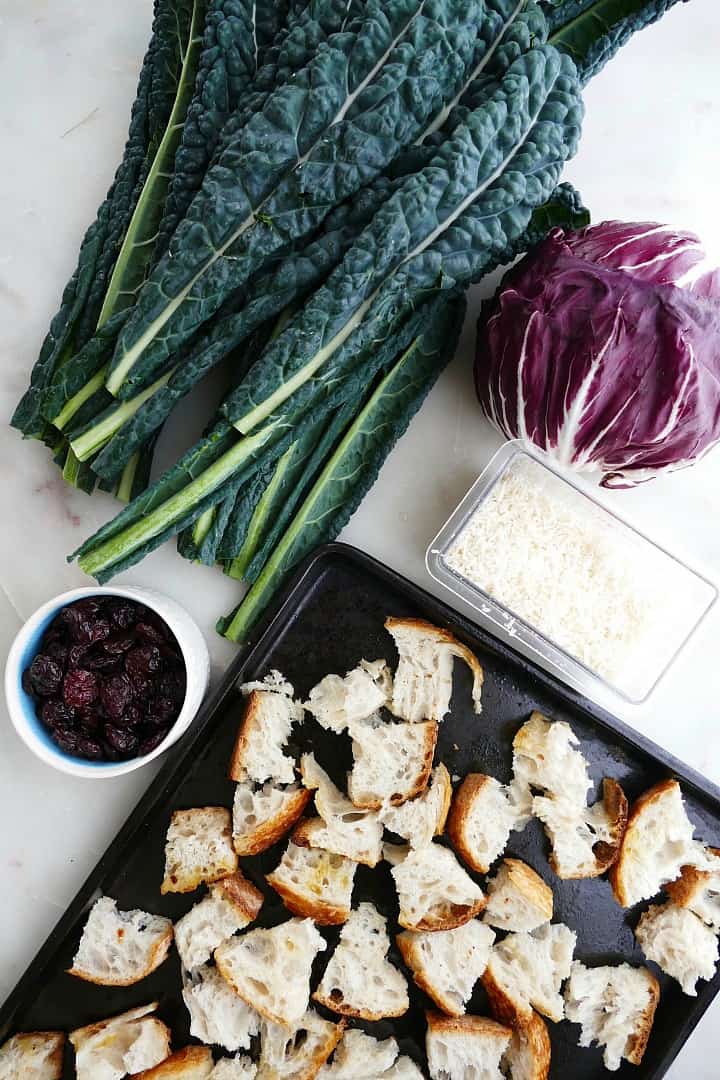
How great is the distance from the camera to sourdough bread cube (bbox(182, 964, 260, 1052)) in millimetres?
1550

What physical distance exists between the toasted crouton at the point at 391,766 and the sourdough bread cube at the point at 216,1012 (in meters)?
0.39

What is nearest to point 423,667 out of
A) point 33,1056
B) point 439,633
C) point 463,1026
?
point 439,633

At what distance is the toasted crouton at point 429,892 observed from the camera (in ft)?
5.05

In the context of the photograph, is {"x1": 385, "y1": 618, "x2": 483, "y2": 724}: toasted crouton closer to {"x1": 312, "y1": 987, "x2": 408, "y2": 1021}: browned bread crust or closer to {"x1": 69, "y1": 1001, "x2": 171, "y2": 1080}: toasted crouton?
{"x1": 312, "y1": 987, "x2": 408, "y2": 1021}: browned bread crust

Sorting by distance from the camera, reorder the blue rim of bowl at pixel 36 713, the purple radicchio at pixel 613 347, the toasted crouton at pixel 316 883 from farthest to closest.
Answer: the toasted crouton at pixel 316 883
the blue rim of bowl at pixel 36 713
the purple radicchio at pixel 613 347

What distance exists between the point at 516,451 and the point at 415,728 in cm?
49

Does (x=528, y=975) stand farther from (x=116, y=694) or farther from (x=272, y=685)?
(x=116, y=694)

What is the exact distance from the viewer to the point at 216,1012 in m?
1.55

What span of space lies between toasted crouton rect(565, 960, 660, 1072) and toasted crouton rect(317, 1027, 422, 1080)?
294 mm

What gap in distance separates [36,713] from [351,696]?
0.51m

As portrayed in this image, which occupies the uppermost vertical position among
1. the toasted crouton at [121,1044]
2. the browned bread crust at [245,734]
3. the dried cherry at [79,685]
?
the browned bread crust at [245,734]

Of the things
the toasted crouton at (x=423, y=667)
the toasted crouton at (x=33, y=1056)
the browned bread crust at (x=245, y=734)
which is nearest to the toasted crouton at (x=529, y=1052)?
the toasted crouton at (x=423, y=667)

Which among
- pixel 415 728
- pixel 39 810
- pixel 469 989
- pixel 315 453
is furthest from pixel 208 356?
pixel 469 989

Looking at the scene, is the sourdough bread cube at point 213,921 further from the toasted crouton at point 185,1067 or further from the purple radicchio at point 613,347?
the purple radicchio at point 613,347
